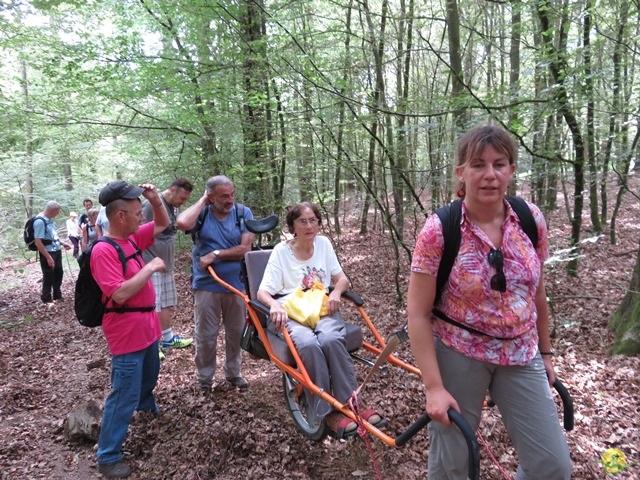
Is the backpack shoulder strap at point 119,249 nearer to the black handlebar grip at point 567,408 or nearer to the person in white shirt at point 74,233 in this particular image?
the black handlebar grip at point 567,408

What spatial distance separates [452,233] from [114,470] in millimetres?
3114

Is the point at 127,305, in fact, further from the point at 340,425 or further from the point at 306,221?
the point at 340,425

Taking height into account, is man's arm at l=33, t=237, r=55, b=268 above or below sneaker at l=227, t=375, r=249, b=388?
above

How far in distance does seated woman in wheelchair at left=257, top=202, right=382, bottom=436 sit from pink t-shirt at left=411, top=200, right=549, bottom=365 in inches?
46.5

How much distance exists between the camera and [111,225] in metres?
3.04

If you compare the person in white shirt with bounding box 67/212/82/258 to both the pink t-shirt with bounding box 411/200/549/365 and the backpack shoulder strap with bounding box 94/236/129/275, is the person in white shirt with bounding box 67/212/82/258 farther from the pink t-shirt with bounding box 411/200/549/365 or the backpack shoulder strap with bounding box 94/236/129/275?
the pink t-shirt with bounding box 411/200/549/365

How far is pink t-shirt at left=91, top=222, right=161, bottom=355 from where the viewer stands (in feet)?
9.39

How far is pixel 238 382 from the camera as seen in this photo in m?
4.31

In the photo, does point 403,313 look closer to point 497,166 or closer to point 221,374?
point 221,374

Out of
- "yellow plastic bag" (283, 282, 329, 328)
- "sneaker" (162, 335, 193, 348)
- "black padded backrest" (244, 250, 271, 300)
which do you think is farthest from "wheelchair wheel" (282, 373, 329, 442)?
"sneaker" (162, 335, 193, 348)

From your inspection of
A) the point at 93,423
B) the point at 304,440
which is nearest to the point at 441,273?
the point at 304,440

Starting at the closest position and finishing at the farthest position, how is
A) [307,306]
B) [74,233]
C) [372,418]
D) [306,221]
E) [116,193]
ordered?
[372,418]
[116,193]
[307,306]
[306,221]
[74,233]

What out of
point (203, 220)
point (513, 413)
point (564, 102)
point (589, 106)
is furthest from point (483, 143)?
point (589, 106)

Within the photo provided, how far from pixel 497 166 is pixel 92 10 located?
11665 mm
